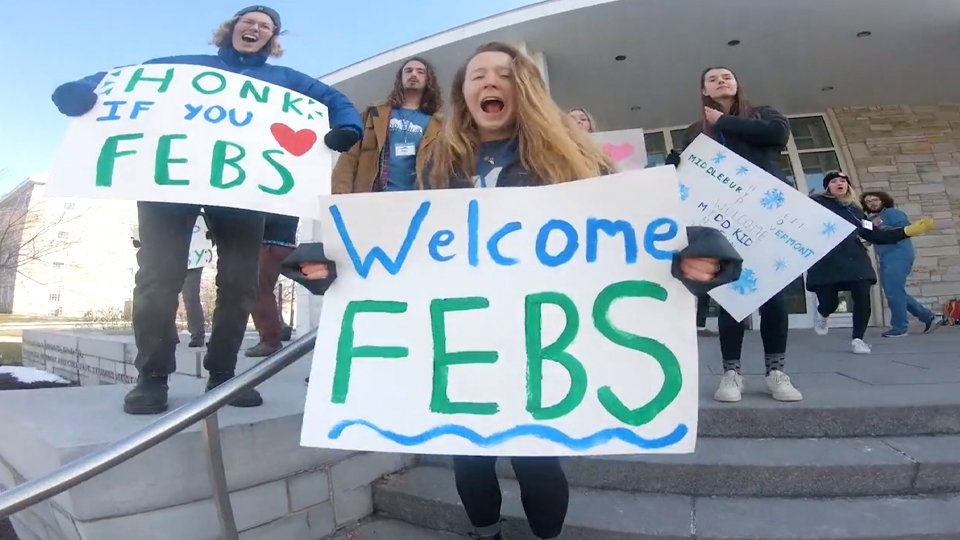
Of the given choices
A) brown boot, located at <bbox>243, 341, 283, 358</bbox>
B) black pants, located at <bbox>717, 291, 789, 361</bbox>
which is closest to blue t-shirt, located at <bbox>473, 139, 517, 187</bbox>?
black pants, located at <bbox>717, 291, 789, 361</bbox>

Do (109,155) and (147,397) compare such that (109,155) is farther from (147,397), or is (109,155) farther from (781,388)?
(781,388)

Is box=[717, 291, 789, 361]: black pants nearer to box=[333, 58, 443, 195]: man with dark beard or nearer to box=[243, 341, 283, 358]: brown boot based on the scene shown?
box=[333, 58, 443, 195]: man with dark beard

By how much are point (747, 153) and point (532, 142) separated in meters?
1.60

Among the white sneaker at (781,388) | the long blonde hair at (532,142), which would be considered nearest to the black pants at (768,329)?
the white sneaker at (781,388)

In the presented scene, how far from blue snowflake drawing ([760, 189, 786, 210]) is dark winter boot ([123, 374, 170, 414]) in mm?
2546

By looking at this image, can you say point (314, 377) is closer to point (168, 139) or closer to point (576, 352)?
point (576, 352)

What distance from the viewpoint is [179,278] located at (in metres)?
1.83

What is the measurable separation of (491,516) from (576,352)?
0.68m

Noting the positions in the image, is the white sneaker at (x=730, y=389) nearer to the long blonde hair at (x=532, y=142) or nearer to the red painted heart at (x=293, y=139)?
the long blonde hair at (x=532, y=142)

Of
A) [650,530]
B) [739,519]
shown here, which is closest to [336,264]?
[650,530]

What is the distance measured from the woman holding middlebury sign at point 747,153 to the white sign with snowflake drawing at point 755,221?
97 mm

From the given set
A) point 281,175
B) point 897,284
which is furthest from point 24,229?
point 897,284

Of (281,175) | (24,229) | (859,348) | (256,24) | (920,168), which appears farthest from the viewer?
(24,229)

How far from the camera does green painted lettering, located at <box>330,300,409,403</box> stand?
1151 mm
